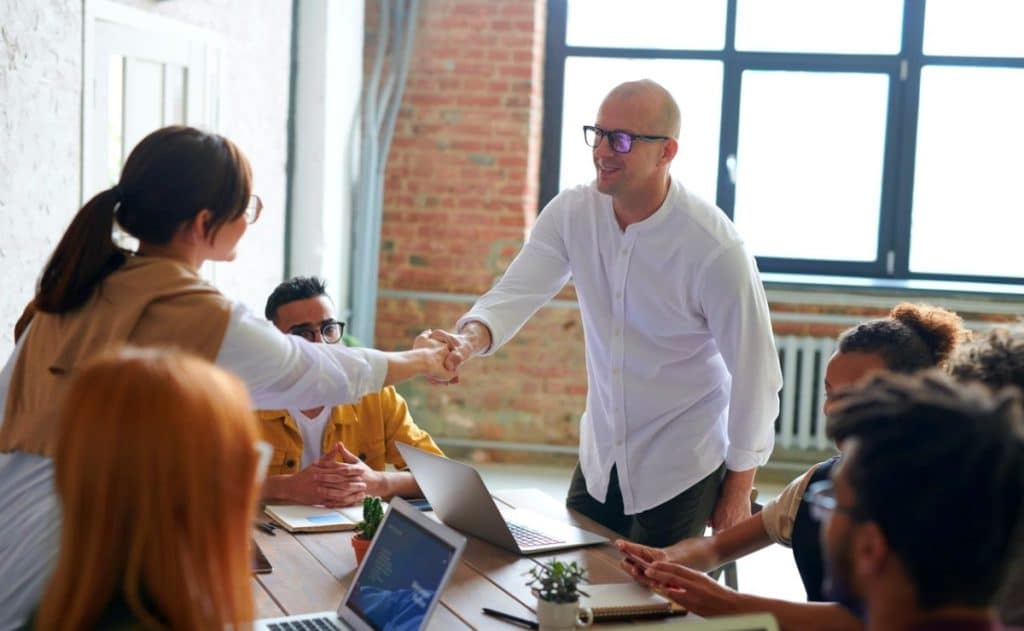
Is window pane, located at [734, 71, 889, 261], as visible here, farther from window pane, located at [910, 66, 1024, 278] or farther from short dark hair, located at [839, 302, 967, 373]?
short dark hair, located at [839, 302, 967, 373]

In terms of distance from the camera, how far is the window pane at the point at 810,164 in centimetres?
619

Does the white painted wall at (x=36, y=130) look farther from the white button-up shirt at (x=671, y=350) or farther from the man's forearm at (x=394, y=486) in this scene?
the white button-up shirt at (x=671, y=350)

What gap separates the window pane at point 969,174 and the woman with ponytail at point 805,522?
4.10 m

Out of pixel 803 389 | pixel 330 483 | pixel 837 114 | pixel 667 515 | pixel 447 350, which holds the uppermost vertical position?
pixel 837 114

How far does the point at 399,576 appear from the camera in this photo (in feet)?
6.25

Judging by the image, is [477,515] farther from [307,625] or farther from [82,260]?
[82,260]

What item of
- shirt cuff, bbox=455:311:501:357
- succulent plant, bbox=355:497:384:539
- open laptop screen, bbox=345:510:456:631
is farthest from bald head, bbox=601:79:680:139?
open laptop screen, bbox=345:510:456:631

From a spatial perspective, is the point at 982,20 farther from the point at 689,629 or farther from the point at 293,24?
the point at 689,629

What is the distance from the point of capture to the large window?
20.0 ft

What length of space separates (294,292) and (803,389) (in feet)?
12.0

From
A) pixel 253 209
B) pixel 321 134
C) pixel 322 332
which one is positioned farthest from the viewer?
pixel 321 134

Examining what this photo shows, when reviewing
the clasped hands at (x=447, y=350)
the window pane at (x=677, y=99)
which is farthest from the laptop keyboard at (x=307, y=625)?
the window pane at (x=677, y=99)

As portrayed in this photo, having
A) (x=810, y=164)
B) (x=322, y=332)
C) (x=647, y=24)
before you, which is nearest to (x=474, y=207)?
(x=647, y=24)

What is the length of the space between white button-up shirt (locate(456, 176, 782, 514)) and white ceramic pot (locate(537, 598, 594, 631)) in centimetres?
109
